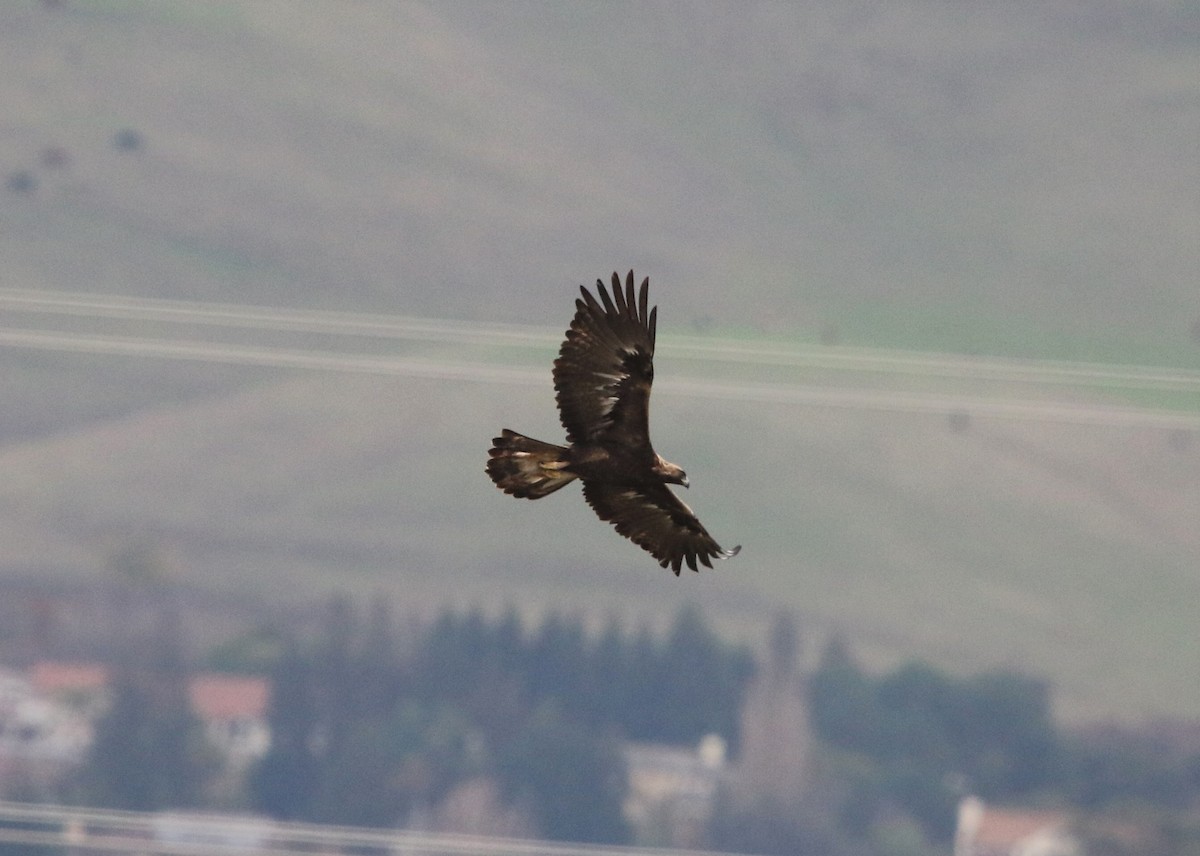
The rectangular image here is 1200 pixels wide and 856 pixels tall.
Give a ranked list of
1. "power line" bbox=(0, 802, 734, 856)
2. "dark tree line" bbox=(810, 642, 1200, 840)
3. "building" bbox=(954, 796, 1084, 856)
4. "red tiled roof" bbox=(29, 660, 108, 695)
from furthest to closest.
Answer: "red tiled roof" bbox=(29, 660, 108, 695) < "dark tree line" bbox=(810, 642, 1200, 840) < "building" bbox=(954, 796, 1084, 856) < "power line" bbox=(0, 802, 734, 856)

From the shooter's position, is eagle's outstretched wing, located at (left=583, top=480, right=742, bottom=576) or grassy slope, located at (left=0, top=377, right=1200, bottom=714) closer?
eagle's outstretched wing, located at (left=583, top=480, right=742, bottom=576)

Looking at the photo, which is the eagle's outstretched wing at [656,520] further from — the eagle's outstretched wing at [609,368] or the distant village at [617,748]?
the distant village at [617,748]

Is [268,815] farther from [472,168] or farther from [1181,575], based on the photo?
[1181,575]

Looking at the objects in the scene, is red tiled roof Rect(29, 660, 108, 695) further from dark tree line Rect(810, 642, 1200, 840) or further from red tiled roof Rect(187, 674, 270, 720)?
dark tree line Rect(810, 642, 1200, 840)

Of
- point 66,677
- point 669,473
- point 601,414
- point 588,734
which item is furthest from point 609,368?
point 66,677

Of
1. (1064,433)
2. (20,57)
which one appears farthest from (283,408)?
(1064,433)

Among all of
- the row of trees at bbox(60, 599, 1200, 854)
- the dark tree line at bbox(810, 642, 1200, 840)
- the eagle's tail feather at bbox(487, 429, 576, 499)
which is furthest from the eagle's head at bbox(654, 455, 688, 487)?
the dark tree line at bbox(810, 642, 1200, 840)

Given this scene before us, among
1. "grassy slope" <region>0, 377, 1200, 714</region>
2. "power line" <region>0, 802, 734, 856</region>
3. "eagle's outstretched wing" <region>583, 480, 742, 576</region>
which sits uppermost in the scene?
"eagle's outstretched wing" <region>583, 480, 742, 576</region>
